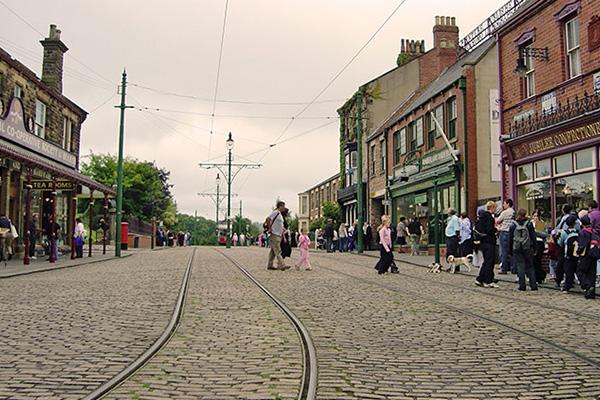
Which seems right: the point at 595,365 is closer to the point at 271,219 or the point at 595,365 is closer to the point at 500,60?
the point at 271,219

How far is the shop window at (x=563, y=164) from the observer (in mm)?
17594

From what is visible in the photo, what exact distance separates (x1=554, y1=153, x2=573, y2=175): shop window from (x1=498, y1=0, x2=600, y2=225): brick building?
0.03 metres

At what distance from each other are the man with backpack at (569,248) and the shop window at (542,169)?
597 centimetres

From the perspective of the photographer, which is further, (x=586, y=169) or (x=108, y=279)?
(x=586, y=169)

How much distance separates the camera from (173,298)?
1106cm

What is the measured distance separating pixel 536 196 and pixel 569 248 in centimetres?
739

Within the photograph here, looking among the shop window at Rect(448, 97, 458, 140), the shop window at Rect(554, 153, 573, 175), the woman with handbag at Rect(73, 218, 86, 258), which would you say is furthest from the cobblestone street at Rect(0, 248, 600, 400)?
the shop window at Rect(448, 97, 458, 140)

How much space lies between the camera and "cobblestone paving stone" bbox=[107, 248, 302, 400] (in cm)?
491

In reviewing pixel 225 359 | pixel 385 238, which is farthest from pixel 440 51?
pixel 225 359

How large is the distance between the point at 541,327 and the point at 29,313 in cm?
689

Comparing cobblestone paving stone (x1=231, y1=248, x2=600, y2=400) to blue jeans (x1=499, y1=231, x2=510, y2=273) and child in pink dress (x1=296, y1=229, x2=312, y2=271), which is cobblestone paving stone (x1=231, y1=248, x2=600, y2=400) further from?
child in pink dress (x1=296, y1=229, x2=312, y2=271)

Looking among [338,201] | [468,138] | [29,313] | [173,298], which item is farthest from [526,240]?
[338,201]

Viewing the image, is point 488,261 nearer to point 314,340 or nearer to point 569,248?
point 569,248

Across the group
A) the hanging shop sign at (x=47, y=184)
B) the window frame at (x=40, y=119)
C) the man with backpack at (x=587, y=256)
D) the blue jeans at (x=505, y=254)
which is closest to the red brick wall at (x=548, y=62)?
the blue jeans at (x=505, y=254)
